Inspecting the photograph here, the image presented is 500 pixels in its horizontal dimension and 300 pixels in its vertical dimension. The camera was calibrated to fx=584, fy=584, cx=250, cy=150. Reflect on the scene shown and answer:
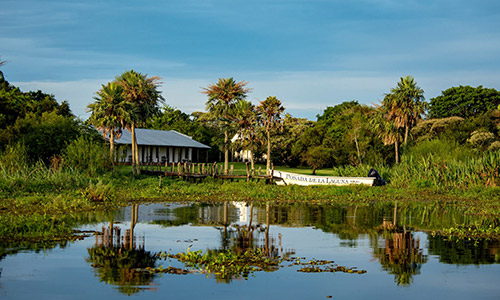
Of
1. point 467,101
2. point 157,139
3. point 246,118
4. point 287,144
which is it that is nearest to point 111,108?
point 246,118

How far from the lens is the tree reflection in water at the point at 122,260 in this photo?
11391mm

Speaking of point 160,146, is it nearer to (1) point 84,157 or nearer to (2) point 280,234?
(1) point 84,157

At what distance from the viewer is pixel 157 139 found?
71.1m

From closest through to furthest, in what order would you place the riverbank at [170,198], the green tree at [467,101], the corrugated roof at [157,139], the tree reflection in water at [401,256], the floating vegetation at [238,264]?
the floating vegetation at [238,264] → the tree reflection in water at [401,256] → the riverbank at [170,198] → the corrugated roof at [157,139] → the green tree at [467,101]

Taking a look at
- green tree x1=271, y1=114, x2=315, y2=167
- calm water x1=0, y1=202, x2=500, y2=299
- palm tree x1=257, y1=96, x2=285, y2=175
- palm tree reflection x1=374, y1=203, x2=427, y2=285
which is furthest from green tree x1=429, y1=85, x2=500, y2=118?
palm tree reflection x1=374, y1=203, x2=427, y2=285

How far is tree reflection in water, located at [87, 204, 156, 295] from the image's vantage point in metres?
11.4

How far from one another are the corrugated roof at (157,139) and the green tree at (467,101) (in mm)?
36196

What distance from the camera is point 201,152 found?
85.1m

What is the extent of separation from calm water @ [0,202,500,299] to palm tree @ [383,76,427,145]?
117 ft

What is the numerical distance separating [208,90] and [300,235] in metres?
46.2

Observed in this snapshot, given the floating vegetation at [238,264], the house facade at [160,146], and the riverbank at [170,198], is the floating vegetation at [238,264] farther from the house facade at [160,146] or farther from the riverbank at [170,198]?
the house facade at [160,146]

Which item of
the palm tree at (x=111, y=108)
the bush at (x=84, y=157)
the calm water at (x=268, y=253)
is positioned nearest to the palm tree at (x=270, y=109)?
the palm tree at (x=111, y=108)

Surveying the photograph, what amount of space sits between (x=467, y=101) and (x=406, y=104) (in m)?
28.4

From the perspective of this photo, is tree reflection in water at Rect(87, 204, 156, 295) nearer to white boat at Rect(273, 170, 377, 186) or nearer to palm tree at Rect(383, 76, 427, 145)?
white boat at Rect(273, 170, 377, 186)
